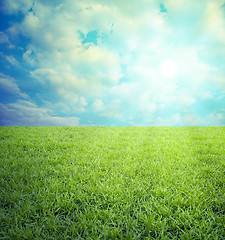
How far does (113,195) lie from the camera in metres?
2.56

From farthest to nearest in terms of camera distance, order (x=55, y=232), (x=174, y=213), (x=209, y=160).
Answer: (x=209, y=160) < (x=174, y=213) < (x=55, y=232)

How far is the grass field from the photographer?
1.94 meters

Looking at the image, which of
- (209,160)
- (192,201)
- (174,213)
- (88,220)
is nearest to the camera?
(88,220)

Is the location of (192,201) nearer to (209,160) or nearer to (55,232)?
(55,232)

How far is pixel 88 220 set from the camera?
204cm

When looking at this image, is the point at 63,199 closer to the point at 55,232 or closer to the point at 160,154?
the point at 55,232

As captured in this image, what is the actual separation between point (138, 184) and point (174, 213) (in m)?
0.80

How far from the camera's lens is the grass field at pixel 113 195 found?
1.94 meters

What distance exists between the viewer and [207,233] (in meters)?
1.92

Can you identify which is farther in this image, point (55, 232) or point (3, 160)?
point (3, 160)

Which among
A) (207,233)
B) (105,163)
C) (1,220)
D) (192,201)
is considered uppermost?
(105,163)

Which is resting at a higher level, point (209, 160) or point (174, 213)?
point (209, 160)

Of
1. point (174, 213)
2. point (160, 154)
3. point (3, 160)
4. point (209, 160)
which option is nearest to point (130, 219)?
A: point (174, 213)

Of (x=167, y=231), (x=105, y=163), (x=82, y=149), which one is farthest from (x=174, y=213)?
(x=82, y=149)
